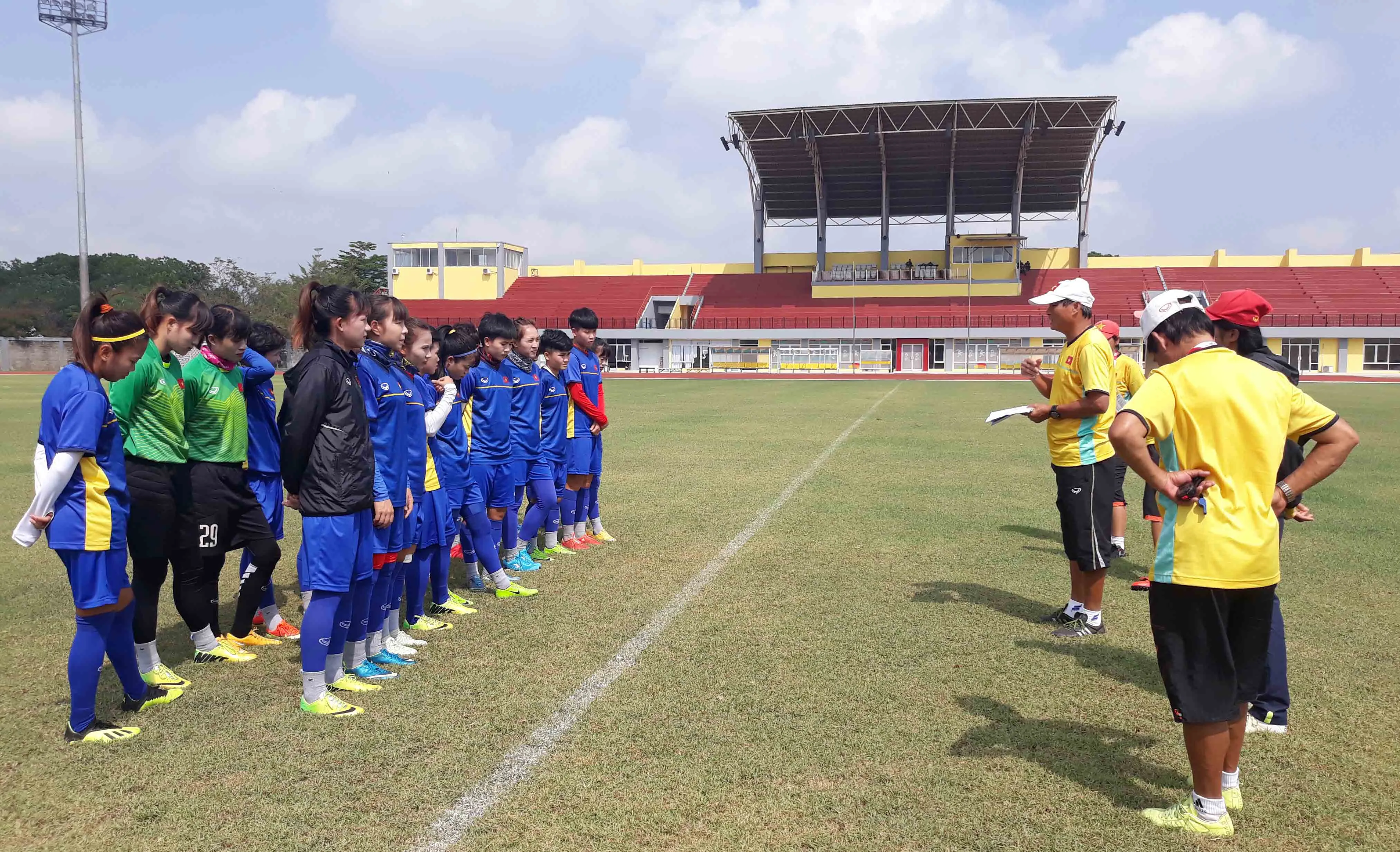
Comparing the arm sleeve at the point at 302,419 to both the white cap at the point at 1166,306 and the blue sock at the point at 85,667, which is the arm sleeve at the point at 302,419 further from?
the white cap at the point at 1166,306

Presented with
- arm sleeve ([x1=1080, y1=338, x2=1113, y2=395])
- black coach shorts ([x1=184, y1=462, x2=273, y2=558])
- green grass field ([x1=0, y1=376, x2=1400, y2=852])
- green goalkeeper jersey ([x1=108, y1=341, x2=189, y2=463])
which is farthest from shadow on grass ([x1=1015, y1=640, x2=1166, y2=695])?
green goalkeeper jersey ([x1=108, y1=341, x2=189, y2=463])

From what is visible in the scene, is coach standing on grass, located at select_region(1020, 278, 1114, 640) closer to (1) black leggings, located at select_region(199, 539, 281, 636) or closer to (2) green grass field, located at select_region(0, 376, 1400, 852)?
(2) green grass field, located at select_region(0, 376, 1400, 852)

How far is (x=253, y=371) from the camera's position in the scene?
17.3 ft

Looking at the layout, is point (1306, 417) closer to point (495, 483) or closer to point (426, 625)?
point (426, 625)

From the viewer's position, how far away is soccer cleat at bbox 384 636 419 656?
493 centimetres

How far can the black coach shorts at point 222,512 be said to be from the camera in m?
4.81

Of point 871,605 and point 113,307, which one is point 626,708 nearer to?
point 871,605

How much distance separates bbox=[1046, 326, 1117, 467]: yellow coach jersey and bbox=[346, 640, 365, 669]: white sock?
3948 mm

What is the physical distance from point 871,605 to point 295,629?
3.66m

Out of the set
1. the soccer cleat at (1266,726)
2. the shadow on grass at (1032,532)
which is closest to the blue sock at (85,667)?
the soccer cleat at (1266,726)

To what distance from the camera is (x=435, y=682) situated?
4.54 m

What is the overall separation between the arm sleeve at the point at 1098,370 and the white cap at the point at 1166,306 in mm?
1758

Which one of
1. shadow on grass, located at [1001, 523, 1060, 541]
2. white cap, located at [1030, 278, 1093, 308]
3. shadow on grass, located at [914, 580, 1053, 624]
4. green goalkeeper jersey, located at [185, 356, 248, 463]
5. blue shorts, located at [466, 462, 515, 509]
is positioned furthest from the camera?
shadow on grass, located at [1001, 523, 1060, 541]

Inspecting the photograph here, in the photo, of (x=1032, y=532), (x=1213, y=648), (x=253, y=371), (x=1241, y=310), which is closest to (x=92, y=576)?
(x=253, y=371)
